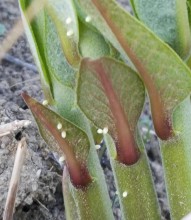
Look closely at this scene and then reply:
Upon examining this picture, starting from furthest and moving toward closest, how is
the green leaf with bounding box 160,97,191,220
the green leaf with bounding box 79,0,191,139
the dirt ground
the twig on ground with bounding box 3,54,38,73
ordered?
the twig on ground with bounding box 3,54,38,73 < the dirt ground < the green leaf with bounding box 160,97,191,220 < the green leaf with bounding box 79,0,191,139

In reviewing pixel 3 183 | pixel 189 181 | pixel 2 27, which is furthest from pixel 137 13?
pixel 2 27

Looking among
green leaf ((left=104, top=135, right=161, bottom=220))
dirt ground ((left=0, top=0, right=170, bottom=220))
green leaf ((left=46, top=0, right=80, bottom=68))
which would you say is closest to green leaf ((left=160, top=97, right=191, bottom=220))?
green leaf ((left=104, top=135, right=161, bottom=220))

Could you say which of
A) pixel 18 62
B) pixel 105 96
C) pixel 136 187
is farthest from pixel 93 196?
pixel 18 62

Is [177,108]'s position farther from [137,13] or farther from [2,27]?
[2,27]

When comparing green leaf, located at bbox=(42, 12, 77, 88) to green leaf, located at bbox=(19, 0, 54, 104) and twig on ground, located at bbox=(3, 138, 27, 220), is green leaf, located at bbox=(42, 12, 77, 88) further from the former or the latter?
twig on ground, located at bbox=(3, 138, 27, 220)

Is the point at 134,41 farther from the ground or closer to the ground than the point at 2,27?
farther from the ground

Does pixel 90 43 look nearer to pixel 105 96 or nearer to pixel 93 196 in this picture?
pixel 105 96

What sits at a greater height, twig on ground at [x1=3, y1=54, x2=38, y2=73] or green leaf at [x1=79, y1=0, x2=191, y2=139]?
green leaf at [x1=79, y1=0, x2=191, y2=139]
